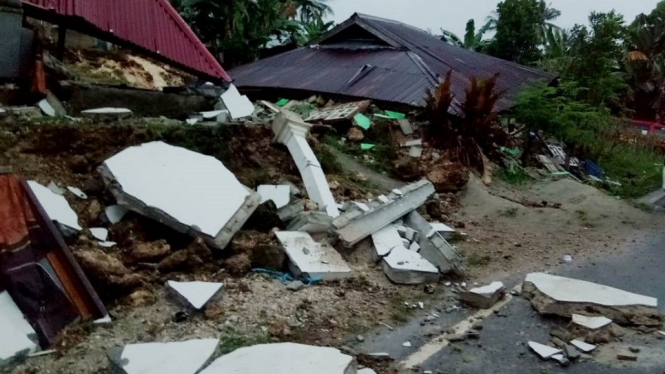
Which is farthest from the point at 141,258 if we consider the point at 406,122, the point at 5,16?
Result: the point at 406,122

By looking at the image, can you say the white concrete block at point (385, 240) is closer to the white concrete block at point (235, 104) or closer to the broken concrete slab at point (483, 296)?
the broken concrete slab at point (483, 296)

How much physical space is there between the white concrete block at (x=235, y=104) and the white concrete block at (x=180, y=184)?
1.72 meters

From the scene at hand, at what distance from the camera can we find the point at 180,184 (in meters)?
4.93

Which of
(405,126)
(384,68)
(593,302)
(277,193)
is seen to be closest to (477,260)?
(593,302)

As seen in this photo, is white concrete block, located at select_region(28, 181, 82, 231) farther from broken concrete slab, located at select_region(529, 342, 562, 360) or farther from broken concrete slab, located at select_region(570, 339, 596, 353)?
broken concrete slab, located at select_region(570, 339, 596, 353)

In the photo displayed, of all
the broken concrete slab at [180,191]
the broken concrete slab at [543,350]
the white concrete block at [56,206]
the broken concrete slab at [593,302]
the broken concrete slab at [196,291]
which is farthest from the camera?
the broken concrete slab at [180,191]

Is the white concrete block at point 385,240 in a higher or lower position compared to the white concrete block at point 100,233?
lower

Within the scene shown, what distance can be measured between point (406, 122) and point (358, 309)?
577 cm

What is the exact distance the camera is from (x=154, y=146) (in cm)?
526

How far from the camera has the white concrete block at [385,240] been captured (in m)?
5.29

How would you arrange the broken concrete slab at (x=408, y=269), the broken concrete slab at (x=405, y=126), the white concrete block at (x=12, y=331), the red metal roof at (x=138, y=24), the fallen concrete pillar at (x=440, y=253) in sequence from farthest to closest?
the broken concrete slab at (x=405, y=126), the red metal roof at (x=138, y=24), the fallen concrete pillar at (x=440, y=253), the broken concrete slab at (x=408, y=269), the white concrete block at (x=12, y=331)

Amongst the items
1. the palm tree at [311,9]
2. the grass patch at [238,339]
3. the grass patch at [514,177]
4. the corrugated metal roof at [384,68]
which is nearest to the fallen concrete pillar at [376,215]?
the grass patch at [238,339]

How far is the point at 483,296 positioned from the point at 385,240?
43.3 inches

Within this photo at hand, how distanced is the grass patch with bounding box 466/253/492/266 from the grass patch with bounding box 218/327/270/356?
2448mm
